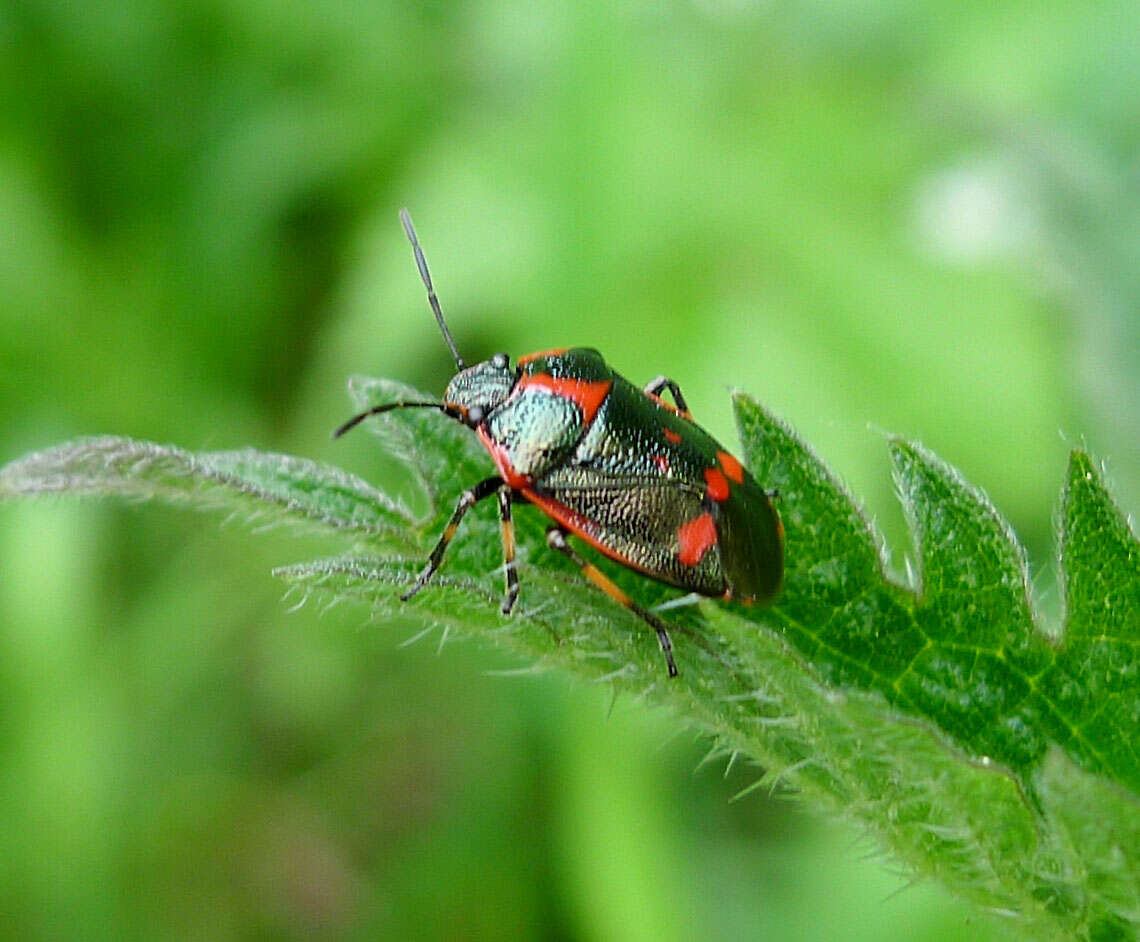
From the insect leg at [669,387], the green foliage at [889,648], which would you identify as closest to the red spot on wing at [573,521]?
the green foliage at [889,648]

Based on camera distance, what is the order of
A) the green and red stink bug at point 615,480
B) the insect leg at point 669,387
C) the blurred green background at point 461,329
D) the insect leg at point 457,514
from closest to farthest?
the insect leg at point 457,514 < the green and red stink bug at point 615,480 < the insect leg at point 669,387 < the blurred green background at point 461,329

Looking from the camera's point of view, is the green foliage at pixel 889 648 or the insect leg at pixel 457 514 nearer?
the green foliage at pixel 889 648

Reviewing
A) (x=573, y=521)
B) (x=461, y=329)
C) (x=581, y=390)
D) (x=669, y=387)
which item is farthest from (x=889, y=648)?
(x=461, y=329)

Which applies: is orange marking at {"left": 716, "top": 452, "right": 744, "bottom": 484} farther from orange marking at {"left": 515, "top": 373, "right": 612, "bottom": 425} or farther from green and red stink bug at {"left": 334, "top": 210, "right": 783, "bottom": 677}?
orange marking at {"left": 515, "top": 373, "right": 612, "bottom": 425}

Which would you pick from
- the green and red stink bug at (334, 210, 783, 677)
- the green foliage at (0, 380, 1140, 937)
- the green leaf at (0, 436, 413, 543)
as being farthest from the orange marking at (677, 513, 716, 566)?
the green leaf at (0, 436, 413, 543)

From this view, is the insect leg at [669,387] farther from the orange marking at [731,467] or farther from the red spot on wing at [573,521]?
the red spot on wing at [573,521]

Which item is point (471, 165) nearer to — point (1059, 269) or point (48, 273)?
point (48, 273)
